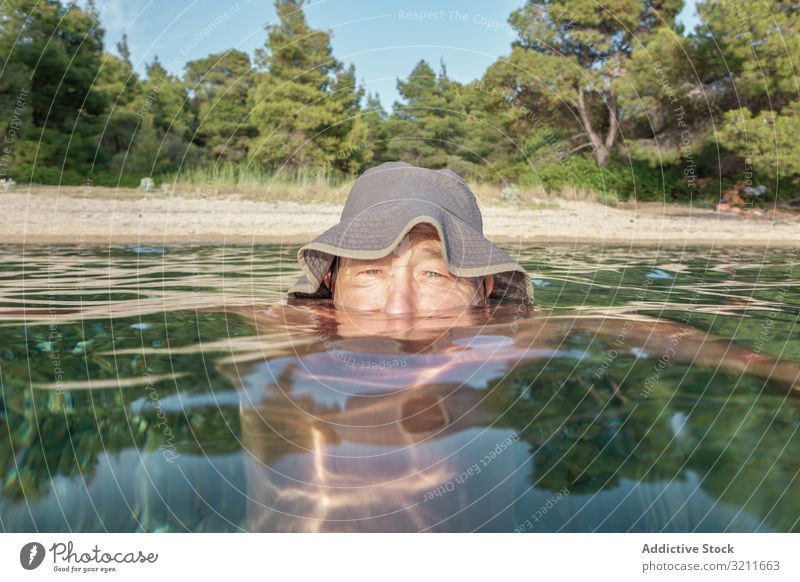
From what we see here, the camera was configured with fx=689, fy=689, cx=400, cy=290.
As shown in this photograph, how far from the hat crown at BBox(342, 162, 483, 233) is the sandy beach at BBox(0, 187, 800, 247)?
5.07m

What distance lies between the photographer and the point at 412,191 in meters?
3.21

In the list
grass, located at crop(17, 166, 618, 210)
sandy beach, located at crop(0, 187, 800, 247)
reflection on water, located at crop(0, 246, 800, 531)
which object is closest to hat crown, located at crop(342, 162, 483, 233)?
reflection on water, located at crop(0, 246, 800, 531)

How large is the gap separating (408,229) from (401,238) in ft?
0.16

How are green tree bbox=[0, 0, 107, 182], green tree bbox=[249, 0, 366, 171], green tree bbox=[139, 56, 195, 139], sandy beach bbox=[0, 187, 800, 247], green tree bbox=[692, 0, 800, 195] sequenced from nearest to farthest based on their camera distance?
sandy beach bbox=[0, 187, 800, 247] → green tree bbox=[692, 0, 800, 195] → green tree bbox=[249, 0, 366, 171] → green tree bbox=[0, 0, 107, 182] → green tree bbox=[139, 56, 195, 139]

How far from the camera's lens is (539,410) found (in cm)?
191

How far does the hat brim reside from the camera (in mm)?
2828

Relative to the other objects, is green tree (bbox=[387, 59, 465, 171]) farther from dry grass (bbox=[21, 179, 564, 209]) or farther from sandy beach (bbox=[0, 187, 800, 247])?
sandy beach (bbox=[0, 187, 800, 247])

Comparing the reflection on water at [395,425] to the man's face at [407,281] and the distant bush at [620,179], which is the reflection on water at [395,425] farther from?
the distant bush at [620,179]

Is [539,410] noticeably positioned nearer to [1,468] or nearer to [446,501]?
[446,501]

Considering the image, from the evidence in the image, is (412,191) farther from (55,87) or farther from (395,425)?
(55,87)

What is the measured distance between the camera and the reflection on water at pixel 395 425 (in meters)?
1.58

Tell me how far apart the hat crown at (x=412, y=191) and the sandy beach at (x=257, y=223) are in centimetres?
507

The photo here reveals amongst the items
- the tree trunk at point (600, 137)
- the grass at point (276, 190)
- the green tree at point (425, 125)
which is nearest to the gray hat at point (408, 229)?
the grass at point (276, 190)
